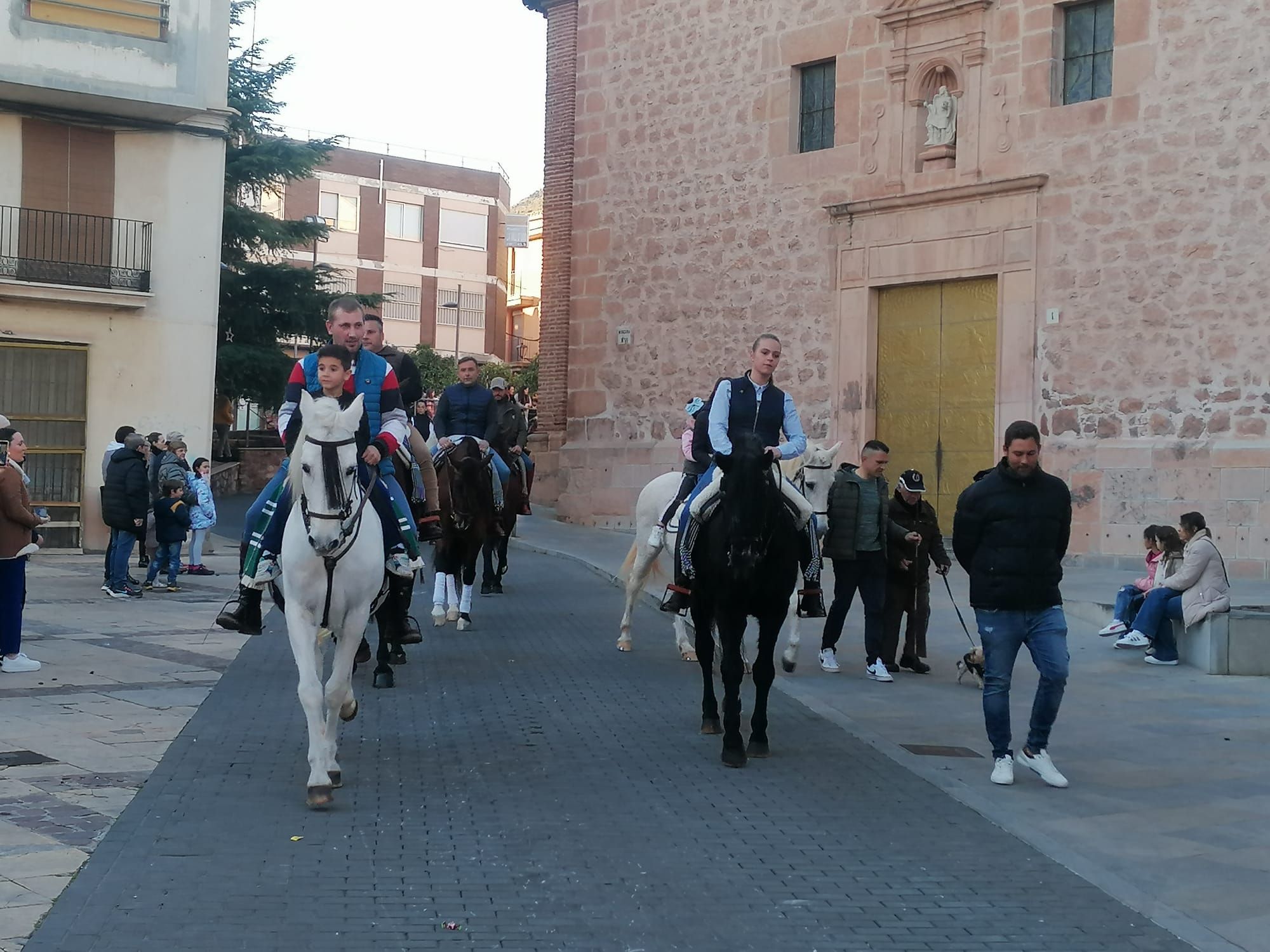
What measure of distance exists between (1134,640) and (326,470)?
8.94 metres

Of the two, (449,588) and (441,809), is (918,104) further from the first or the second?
(441,809)

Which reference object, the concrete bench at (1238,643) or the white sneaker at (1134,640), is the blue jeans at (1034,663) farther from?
the white sneaker at (1134,640)

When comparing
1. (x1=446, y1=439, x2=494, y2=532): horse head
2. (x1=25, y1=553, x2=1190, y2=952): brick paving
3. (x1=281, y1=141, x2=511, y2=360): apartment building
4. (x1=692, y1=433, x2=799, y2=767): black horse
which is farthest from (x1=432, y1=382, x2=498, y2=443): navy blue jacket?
(x1=281, y1=141, x2=511, y2=360): apartment building

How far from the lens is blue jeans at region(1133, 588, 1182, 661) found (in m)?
13.2

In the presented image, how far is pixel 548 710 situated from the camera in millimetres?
10023

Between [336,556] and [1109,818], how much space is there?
13.1ft

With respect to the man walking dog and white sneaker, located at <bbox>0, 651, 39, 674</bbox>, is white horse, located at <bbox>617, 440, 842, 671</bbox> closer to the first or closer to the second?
the man walking dog

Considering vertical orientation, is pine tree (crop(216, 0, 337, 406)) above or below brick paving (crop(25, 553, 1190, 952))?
above

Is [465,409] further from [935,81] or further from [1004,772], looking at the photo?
[935,81]

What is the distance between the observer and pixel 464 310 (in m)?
70.8

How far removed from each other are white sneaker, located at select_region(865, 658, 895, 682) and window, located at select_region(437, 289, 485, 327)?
58.8 metres

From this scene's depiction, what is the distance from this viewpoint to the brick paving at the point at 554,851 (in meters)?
5.33

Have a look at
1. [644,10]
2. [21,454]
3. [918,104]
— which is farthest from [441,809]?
[644,10]

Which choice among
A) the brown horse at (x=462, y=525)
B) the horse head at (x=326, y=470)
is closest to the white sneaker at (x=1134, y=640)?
the brown horse at (x=462, y=525)
